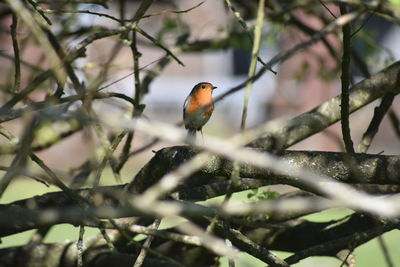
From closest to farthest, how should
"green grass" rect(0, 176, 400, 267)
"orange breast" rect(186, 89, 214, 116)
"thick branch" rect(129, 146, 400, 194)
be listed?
1. "thick branch" rect(129, 146, 400, 194)
2. "orange breast" rect(186, 89, 214, 116)
3. "green grass" rect(0, 176, 400, 267)

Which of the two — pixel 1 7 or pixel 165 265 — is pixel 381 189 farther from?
pixel 1 7

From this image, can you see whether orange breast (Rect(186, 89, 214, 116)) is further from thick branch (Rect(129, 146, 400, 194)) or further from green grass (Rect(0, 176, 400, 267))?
Result: thick branch (Rect(129, 146, 400, 194))

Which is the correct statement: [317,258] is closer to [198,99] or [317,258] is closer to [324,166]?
[198,99]

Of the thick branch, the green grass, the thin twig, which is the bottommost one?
the thick branch

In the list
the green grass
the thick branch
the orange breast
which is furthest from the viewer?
the green grass

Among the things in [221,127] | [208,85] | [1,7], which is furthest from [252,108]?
[1,7]

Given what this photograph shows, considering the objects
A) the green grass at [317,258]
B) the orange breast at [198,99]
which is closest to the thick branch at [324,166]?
the orange breast at [198,99]

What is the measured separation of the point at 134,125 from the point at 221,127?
15496 mm

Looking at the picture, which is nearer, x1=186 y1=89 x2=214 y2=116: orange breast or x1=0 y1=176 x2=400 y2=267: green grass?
x1=186 y1=89 x2=214 y2=116: orange breast

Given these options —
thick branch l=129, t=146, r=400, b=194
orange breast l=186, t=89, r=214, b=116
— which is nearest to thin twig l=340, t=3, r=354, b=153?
thick branch l=129, t=146, r=400, b=194

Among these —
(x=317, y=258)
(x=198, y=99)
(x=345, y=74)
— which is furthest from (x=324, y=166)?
(x=317, y=258)

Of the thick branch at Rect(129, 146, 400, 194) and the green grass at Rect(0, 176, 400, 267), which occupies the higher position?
the green grass at Rect(0, 176, 400, 267)

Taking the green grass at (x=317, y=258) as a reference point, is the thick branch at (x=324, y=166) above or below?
below

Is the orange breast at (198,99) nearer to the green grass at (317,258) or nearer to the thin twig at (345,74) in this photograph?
the green grass at (317,258)
